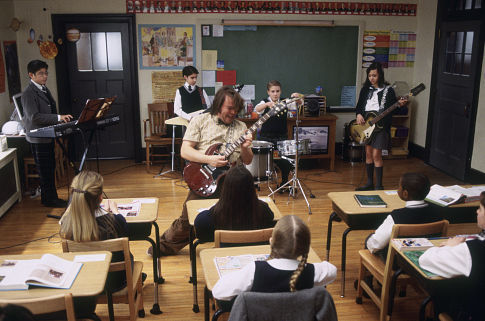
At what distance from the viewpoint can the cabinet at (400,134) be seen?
25.5 ft

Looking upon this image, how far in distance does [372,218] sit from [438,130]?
176 inches

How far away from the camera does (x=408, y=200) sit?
122 inches

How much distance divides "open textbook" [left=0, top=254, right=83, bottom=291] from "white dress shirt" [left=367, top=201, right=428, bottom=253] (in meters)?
1.91

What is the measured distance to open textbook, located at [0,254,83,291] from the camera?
231cm

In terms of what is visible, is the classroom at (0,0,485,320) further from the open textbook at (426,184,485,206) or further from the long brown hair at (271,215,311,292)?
the long brown hair at (271,215,311,292)

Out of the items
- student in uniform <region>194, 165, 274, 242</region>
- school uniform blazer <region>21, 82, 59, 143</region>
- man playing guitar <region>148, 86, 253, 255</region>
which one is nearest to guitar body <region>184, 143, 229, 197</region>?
man playing guitar <region>148, 86, 253, 255</region>

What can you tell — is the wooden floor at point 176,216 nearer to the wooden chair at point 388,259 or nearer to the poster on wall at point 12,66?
the wooden chair at point 388,259

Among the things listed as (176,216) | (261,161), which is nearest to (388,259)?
Result: (261,161)

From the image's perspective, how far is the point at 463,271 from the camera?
235 cm

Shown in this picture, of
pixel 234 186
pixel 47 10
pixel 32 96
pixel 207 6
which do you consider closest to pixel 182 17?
pixel 207 6

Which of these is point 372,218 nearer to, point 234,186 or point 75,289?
point 234,186

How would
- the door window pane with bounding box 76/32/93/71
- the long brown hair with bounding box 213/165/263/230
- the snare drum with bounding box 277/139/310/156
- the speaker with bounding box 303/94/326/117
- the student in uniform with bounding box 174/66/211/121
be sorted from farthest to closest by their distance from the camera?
the door window pane with bounding box 76/32/93/71 < the speaker with bounding box 303/94/326/117 < the student in uniform with bounding box 174/66/211/121 < the snare drum with bounding box 277/139/310/156 < the long brown hair with bounding box 213/165/263/230

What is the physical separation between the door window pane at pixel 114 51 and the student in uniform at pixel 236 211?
5.10m

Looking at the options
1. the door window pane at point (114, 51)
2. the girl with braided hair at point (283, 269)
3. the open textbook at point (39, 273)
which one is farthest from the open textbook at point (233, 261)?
the door window pane at point (114, 51)
